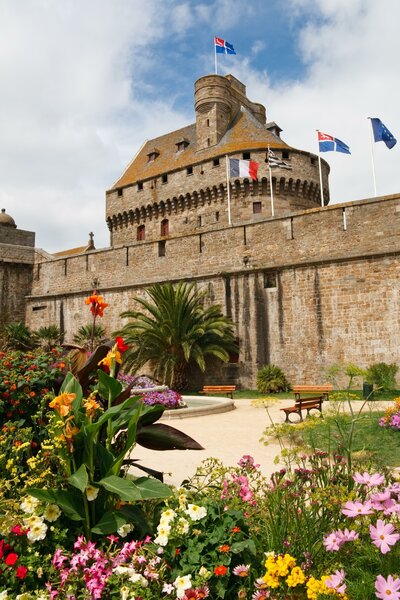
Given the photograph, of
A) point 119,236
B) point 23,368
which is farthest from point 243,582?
point 119,236

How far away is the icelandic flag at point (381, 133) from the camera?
20766 mm

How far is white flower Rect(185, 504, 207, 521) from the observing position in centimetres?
265

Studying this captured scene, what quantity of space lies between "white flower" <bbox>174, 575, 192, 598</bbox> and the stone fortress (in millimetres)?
13726

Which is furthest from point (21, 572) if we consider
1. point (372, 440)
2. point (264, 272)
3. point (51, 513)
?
point (264, 272)

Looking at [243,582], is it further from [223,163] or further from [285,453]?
[223,163]

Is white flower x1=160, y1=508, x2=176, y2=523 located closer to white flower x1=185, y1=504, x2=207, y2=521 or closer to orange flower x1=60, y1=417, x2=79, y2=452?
white flower x1=185, y1=504, x2=207, y2=521

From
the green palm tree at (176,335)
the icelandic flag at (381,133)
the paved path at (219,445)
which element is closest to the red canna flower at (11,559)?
the paved path at (219,445)

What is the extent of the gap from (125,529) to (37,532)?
0.50 meters

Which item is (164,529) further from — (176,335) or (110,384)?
(176,335)

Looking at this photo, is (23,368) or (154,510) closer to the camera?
(154,510)

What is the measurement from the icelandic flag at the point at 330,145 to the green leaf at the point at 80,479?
76.2 feet

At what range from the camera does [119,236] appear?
1435 inches

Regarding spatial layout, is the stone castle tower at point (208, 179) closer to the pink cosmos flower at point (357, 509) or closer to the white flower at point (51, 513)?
the white flower at point (51, 513)

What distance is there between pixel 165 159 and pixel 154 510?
35070 mm
